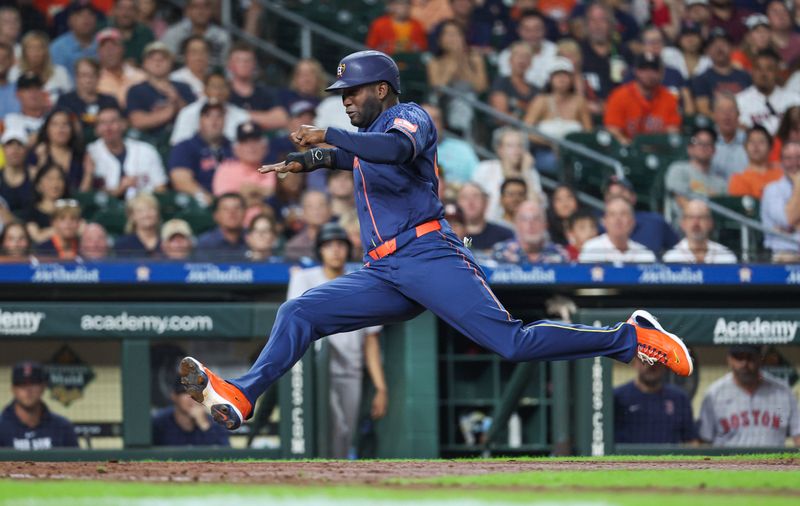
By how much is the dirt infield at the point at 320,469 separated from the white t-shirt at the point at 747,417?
1866 millimetres

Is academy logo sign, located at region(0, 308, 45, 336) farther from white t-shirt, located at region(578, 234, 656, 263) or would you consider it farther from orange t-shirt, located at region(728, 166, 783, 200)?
orange t-shirt, located at region(728, 166, 783, 200)

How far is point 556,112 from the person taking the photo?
12.5 m

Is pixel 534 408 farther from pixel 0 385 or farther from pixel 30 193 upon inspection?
pixel 30 193

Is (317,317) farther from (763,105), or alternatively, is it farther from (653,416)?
(763,105)

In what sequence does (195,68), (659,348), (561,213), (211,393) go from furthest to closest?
(195,68) → (561,213) → (659,348) → (211,393)

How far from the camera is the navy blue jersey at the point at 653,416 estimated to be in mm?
8719

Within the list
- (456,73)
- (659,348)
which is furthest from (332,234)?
(456,73)

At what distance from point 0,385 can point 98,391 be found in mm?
606

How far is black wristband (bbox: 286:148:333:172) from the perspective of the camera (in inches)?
221

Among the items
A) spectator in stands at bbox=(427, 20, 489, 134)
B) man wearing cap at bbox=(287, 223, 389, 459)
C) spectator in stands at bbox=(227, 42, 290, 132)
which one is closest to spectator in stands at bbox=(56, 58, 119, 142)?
spectator in stands at bbox=(227, 42, 290, 132)

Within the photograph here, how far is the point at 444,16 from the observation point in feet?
45.6

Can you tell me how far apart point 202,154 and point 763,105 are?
18.6 feet

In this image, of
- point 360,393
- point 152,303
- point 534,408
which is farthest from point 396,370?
point 152,303

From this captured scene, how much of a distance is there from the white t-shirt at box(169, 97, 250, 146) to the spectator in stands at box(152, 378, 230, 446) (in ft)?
10.4
